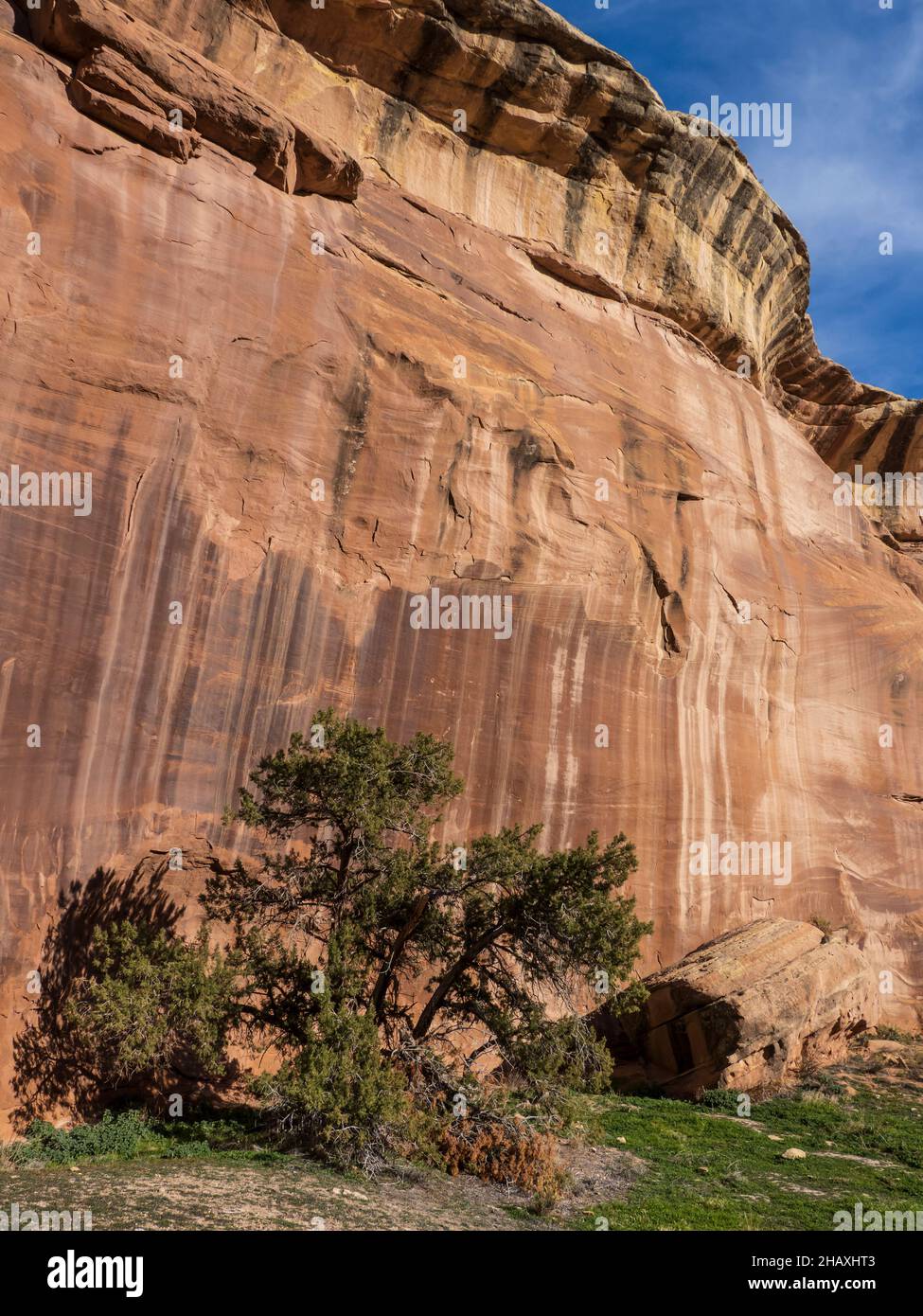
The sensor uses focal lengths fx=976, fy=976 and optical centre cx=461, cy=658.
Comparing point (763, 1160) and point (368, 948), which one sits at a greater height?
point (368, 948)

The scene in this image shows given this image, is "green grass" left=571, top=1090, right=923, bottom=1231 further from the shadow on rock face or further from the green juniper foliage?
the shadow on rock face

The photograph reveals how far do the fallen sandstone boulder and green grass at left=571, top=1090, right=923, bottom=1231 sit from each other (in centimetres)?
81

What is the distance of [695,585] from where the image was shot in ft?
78.6

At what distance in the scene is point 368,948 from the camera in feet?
46.7

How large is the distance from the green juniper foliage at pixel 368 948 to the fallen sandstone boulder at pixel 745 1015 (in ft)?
15.7

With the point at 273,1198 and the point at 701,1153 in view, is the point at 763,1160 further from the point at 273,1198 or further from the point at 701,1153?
the point at 273,1198

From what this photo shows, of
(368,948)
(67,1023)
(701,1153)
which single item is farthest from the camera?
(701,1153)

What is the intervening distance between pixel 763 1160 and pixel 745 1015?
3.61 m

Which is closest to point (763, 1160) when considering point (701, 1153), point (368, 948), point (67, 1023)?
point (701, 1153)

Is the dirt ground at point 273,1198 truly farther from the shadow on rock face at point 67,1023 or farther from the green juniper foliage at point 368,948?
the shadow on rock face at point 67,1023

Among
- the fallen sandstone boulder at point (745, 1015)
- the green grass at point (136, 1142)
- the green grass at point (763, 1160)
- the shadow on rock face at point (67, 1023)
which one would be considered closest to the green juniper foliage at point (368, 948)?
the shadow on rock face at point (67, 1023)

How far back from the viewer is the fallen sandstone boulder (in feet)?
59.5

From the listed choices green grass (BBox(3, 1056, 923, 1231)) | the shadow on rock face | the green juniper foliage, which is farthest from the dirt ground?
the shadow on rock face

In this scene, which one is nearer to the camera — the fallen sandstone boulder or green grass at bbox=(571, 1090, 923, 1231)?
green grass at bbox=(571, 1090, 923, 1231)
